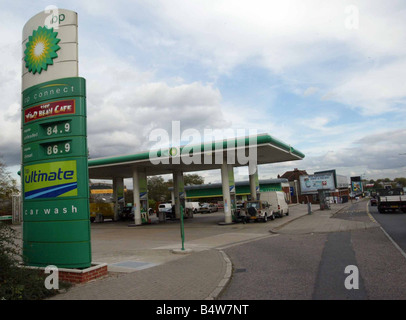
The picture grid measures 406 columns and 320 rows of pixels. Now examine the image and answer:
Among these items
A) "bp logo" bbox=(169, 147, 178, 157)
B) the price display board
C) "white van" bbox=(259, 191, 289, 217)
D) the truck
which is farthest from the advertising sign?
the price display board

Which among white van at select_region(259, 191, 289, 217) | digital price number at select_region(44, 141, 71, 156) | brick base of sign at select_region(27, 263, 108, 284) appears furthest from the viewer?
white van at select_region(259, 191, 289, 217)

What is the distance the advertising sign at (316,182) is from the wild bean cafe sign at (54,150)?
55.2 meters

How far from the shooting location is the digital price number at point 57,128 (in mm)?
8500

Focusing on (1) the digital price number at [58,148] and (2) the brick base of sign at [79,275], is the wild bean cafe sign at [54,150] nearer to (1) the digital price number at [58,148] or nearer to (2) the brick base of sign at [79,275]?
(1) the digital price number at [58,148]

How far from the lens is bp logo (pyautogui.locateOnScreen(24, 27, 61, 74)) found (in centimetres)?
888

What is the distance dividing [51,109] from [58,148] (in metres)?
1.09

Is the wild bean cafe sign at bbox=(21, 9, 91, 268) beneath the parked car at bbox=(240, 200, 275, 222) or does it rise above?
above

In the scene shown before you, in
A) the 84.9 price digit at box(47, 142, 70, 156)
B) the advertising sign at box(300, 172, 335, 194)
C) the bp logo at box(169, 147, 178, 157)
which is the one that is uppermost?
the bp logo at box(169, 147, 178, 157)

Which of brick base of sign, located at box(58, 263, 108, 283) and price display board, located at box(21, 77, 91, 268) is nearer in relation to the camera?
brick base of sign, located at box(58, 263, 108, 283)

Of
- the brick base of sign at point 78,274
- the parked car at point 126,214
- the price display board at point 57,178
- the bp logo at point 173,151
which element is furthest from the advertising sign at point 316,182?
the price display board at point 57,178

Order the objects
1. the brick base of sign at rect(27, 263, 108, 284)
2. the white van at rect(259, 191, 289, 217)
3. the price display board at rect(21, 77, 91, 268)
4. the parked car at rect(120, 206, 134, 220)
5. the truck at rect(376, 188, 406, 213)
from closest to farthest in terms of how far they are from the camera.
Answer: the brick base of sign at rect(27, 263, 108, 284)
the price display board at rect(21, 77, 91, 268)
the truck at rect(376, 188, 406, 213)
the white van at rect(259, 191, 289, 217)
the parked car at rect(120, 206, 134, 220)

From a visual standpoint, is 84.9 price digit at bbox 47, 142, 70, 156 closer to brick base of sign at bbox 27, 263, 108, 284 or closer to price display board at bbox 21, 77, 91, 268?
price display board at bbox 21, 77, 91, 268
